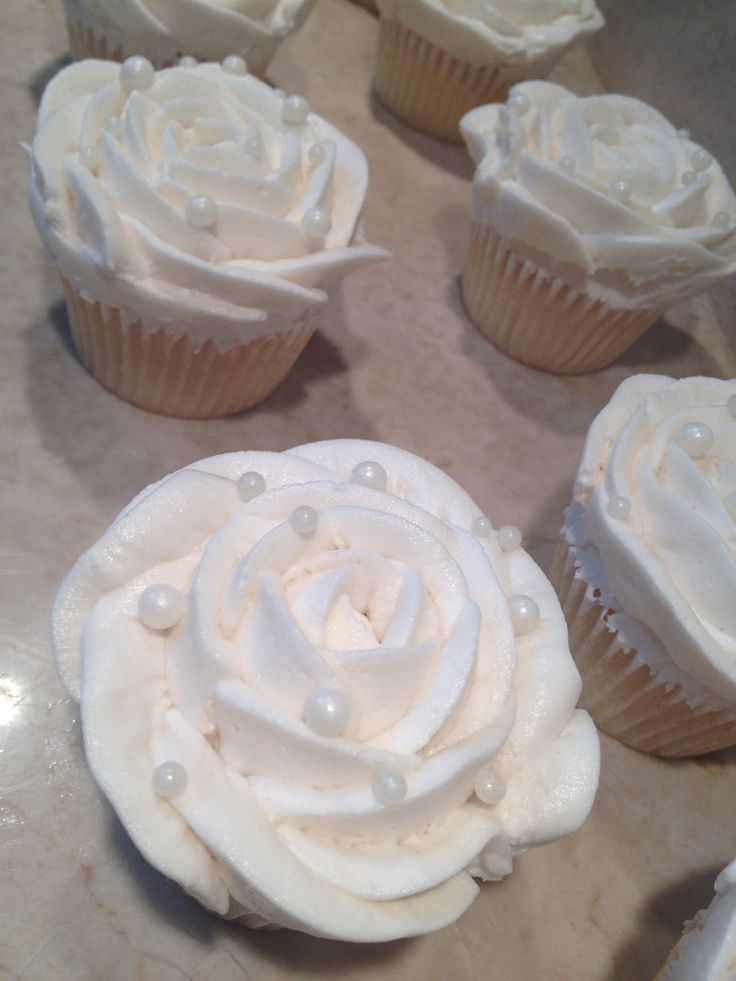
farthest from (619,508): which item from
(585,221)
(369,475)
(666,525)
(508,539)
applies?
(585,221)

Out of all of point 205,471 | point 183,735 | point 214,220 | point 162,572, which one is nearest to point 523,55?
point 214,220

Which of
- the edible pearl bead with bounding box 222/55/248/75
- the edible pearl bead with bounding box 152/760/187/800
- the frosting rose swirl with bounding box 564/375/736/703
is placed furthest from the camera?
the edible pearl bead with bounding box 222/55/248/75

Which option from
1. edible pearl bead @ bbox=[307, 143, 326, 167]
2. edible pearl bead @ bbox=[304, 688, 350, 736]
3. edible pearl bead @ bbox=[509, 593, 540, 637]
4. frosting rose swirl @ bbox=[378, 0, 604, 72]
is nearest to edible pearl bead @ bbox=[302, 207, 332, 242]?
edible pearl bead @ bbox=[307, 143, 326, 167]

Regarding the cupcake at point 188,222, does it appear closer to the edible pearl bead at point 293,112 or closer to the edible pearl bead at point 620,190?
the edible pearl bead at point 293,112

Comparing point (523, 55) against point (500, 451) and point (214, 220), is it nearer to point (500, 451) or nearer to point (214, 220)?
point (500, 451)

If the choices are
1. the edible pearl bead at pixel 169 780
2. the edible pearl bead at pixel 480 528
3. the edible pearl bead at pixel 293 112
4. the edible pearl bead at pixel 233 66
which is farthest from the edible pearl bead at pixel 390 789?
the edible pearl bead at pixel 233 66

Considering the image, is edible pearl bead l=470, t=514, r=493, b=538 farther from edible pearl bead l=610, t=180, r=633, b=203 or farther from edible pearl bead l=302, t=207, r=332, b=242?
edible pearl bead l=610, t=180, r=633, b=203
